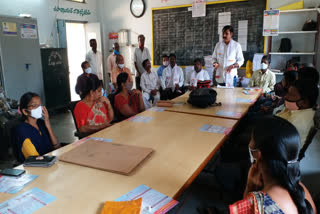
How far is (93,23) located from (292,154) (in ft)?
21.5

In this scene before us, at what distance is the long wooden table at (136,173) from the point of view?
1215 mm

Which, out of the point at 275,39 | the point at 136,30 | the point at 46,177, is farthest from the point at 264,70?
the point at 46,177

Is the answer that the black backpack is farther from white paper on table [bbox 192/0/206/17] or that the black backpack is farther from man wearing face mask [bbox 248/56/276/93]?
white paper on table [bbox 192/0/206/17]

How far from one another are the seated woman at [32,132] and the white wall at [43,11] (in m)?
3.97

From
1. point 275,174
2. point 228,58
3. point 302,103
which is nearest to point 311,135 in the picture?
point 302,103

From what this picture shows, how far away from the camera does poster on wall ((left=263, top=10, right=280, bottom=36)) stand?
4941 millimetres

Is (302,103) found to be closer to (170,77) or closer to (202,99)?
(202,99)

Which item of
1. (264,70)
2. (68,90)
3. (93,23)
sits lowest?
(68,90)

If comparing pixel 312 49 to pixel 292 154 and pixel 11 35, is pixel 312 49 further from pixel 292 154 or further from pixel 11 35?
pixel 11 35

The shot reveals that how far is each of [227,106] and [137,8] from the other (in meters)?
4.73

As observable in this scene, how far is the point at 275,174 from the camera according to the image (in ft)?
3.37

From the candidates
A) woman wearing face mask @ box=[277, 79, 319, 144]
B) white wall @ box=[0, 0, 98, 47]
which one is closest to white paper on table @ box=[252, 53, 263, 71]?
woman wearing face mask @ box=[277, 79, 319, 144]

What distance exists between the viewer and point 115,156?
1.63 m

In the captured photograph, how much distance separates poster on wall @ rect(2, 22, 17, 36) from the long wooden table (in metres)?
3.79
